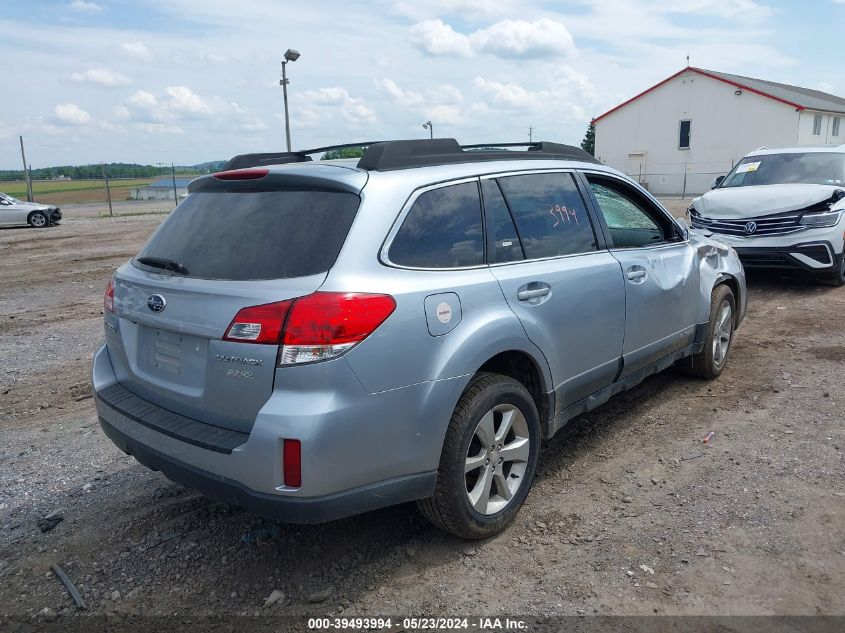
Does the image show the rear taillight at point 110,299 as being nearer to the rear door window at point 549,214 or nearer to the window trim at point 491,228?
the window trim at point 491,228

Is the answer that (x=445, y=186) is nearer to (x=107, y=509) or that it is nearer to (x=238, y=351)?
(x=238, y=351)

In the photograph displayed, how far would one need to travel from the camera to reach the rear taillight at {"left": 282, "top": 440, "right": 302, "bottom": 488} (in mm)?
2627

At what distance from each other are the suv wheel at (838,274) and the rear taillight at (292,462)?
879cm

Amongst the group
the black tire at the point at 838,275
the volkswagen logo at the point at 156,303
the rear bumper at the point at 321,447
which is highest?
the volkswagen logo at the point at 156,303

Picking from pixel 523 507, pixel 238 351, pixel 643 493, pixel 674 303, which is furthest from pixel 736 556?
pixel 238 351

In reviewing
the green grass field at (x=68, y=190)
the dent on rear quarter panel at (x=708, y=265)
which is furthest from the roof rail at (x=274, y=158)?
the green grass field at (x=68, y=190)

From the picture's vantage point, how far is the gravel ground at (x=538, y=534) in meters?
2.99

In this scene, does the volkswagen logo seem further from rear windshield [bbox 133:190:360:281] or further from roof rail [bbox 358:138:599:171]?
roof rail [bbox 358:138:599:171]

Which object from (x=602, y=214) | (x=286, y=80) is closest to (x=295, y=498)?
(x=602, y=214)

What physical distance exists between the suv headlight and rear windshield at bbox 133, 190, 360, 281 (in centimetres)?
787

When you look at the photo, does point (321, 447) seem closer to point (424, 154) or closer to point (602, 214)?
point (424, 154)

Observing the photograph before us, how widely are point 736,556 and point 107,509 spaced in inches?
127

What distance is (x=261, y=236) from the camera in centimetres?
301

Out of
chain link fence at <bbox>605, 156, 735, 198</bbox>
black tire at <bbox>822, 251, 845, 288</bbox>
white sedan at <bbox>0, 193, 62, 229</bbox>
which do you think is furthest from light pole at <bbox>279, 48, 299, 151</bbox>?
chain link fence at <bbox>605, 156, 735, 198</bbox>
